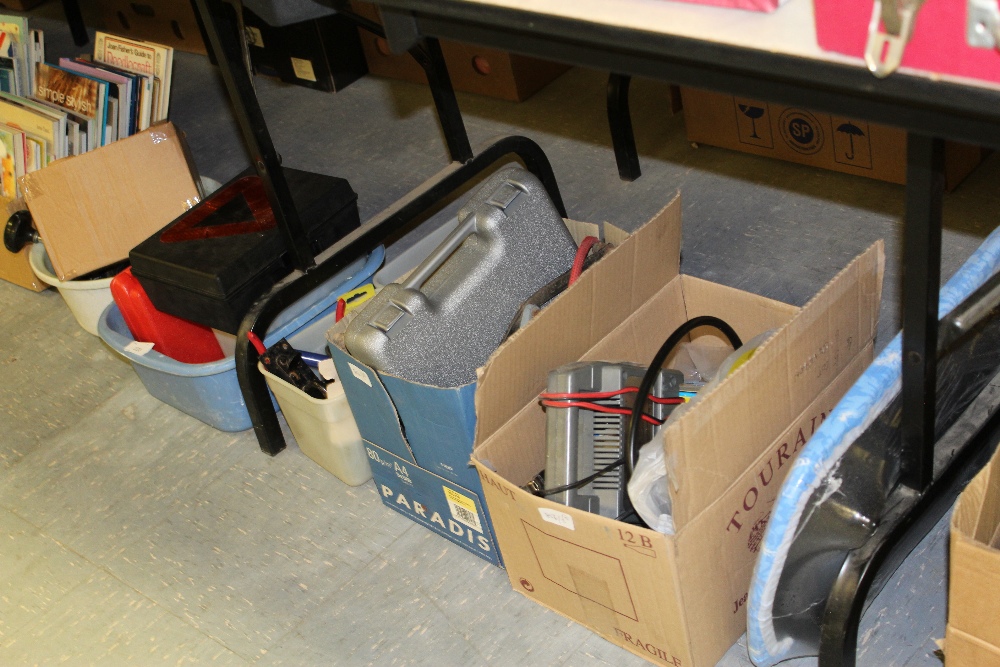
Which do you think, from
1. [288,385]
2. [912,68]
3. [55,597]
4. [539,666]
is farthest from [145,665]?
[912,68]

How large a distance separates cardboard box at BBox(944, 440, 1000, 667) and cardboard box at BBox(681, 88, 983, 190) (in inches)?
45.1

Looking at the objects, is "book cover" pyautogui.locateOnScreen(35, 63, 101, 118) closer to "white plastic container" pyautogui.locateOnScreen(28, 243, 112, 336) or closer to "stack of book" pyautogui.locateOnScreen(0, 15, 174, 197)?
"stack of book" pyautogui.locateOnScreen(0, 15, 174, 197)

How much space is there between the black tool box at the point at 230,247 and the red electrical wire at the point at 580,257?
0.59m

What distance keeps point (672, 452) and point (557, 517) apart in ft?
0.79

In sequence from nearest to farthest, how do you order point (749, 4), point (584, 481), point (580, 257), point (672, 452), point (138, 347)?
point (749, 4) < point (672, 452) < point (584, 481) < point (580, 257) < point (138, 347)

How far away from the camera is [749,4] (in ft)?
2.96

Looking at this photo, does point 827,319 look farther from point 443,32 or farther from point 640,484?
point 443,32

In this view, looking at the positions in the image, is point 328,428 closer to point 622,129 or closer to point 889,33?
point 622,129

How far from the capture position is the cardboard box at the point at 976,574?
1069mm

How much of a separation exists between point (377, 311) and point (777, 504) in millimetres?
716

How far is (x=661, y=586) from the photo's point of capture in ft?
4.47

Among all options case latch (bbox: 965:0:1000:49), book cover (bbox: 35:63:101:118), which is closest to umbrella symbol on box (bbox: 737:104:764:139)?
book cover (bbox: 35:63:101:118)

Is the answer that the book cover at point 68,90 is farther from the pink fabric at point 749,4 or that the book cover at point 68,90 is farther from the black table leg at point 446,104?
the pink fabric at point 749,4

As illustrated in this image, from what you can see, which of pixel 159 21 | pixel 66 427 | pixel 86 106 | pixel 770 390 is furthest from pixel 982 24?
pixel 159 21
